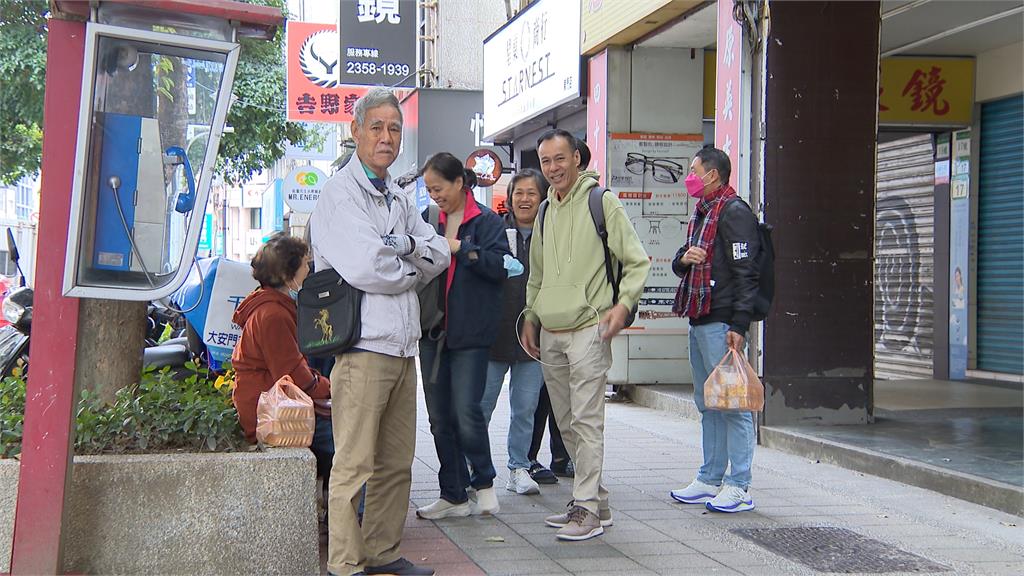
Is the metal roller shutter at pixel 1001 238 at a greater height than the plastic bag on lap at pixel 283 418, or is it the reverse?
the metal roller shutter at pixel 1001 238

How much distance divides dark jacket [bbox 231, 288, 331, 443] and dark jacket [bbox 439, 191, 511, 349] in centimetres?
78

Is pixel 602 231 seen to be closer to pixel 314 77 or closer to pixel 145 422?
pixel 145 422

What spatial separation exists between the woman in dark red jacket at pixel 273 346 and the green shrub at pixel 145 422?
0.13 m

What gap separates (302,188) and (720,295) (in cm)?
1134

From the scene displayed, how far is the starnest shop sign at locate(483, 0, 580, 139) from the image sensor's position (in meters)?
11.4

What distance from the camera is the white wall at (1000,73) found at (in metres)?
10.3

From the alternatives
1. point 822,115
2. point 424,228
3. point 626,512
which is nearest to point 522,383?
point 626,512

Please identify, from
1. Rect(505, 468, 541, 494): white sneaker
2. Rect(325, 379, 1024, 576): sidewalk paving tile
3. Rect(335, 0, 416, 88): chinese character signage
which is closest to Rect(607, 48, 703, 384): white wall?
Rect(325, 379, 1024, 576): sidewalk paving tile

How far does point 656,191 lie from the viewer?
1018cm

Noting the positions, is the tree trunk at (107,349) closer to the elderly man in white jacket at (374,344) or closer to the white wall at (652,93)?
the elderly man in white jacket at (374,344)

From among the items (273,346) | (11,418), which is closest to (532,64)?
(273,346)

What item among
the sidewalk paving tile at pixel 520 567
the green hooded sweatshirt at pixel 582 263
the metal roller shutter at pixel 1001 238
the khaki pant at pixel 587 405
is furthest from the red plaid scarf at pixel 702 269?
the metal roller shutter at pixel 1001 238

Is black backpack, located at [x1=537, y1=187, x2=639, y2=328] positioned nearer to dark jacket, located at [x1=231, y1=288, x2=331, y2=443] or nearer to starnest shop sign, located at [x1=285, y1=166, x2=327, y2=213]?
dark jacket, located at [x1=231, y1=288, x2=331, y2=443]

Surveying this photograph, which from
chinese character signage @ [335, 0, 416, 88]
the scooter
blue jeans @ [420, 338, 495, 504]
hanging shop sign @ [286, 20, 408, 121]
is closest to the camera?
blue jeans @ [420, 338, 495, 504]
